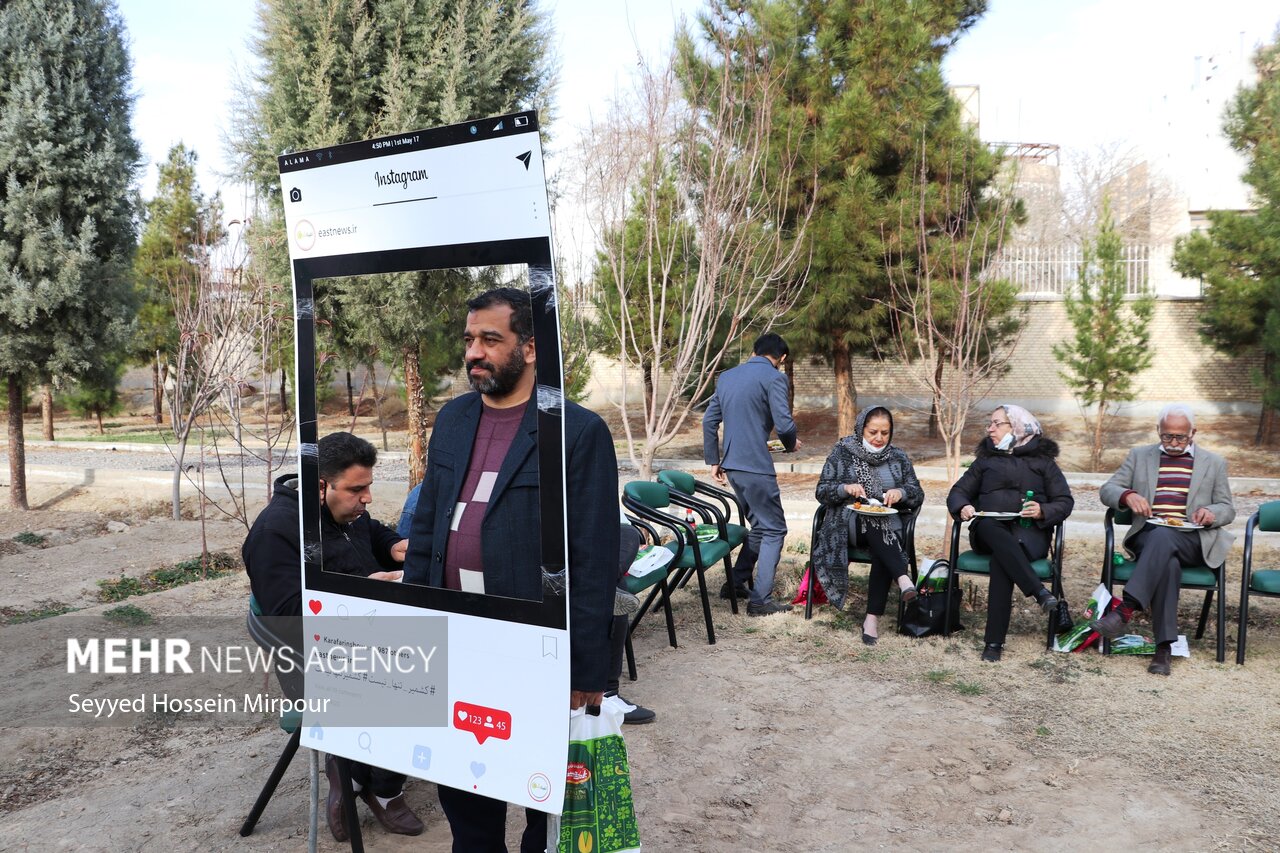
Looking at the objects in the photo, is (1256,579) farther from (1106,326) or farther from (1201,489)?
(1106,326)

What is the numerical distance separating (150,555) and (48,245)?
391 centimetres

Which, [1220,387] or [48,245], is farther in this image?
[1220,387]

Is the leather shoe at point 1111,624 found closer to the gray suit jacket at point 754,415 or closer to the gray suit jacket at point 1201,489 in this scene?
the gray suit jacket at point 1201,489

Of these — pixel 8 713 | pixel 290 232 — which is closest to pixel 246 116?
pixel 8 713

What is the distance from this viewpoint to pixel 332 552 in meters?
3.12

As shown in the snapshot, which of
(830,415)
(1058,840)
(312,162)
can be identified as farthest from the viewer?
(830,415)

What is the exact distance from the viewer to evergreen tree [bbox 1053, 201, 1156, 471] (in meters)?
13.6

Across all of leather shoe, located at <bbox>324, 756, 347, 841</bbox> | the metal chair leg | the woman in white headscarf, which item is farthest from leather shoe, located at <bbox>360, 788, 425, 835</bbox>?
the woman in white headscarf

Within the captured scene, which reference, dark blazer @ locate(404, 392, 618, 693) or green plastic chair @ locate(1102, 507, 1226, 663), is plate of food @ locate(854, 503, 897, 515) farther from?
dark blazer @ locate(404, 392, 618, 693)

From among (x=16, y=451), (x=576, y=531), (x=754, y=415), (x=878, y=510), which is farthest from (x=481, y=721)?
(x=16, y=451)

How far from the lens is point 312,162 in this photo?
252 centimetres

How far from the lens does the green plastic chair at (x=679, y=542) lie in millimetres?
5203

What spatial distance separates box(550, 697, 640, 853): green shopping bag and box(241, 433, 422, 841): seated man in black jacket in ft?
3.27

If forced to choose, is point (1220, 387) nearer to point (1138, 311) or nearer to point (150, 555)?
point (1138, 311)
